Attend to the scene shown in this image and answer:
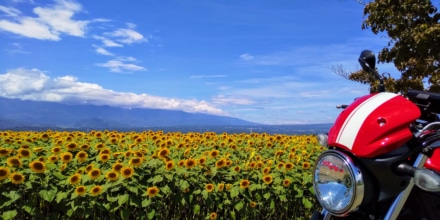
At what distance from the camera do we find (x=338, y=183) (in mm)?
1599

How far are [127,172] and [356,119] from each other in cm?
246

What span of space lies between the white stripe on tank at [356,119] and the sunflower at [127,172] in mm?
2376

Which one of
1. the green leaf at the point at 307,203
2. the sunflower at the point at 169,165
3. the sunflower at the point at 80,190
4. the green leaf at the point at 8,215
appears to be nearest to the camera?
the green leaf at the point at 8,215

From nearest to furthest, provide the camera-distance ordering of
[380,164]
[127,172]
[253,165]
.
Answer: [380,164] → [127,172] → [253,165]

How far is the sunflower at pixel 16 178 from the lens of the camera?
3.41 metres

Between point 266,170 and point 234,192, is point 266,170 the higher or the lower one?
the higher one

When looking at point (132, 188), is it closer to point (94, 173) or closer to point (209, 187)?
point (94, 173)

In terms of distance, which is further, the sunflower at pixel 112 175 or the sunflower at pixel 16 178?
the sunflower at pixel 112 175

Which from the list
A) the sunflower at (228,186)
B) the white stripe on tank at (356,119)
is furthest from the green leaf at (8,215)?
the white stripe on tank at (356,119)

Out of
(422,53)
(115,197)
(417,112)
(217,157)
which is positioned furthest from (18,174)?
(422,53)

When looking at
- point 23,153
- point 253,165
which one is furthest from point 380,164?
point 23,153

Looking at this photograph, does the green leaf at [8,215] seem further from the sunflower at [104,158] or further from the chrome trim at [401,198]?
the chrome trim at [401,198]

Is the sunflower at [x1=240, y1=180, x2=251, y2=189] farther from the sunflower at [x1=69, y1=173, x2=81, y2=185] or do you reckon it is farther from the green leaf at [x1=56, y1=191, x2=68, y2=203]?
the green leaf at [x1=56, y1=191, x2=68, y2=203]

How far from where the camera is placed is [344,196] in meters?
1.57
